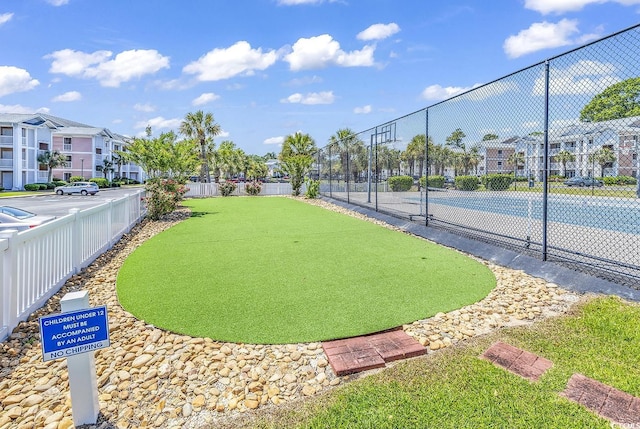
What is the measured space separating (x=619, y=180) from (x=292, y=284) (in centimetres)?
407

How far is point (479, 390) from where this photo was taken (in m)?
2.25

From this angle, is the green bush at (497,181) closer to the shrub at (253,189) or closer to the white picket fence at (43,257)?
the white picket fence at (43,257)

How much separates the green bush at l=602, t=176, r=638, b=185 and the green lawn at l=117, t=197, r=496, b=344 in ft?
5.84

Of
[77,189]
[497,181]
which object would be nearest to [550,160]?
[497,181]

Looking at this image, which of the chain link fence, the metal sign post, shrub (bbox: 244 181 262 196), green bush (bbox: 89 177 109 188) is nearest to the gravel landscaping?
the metal sign post

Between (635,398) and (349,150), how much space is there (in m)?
13.2

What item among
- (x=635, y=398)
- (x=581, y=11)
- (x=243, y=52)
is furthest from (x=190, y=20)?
(x=635, y=398)

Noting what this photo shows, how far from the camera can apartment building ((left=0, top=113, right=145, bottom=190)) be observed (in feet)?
110

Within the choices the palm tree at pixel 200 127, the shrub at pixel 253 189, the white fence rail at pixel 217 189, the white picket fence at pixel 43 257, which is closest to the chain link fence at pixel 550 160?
the white picket fence at pixel 43 257

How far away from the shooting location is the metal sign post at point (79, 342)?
189cm

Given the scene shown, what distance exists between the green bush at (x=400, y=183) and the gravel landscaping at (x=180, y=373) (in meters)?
8.09

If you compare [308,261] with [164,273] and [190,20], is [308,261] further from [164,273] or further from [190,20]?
[190,20]

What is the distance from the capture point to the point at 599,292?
3.88m

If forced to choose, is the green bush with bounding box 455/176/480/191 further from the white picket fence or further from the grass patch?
the white picket fence
